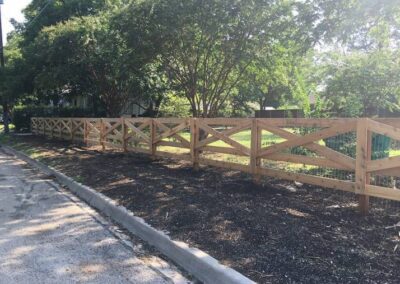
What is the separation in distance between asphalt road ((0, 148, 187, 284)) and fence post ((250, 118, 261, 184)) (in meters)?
3.06

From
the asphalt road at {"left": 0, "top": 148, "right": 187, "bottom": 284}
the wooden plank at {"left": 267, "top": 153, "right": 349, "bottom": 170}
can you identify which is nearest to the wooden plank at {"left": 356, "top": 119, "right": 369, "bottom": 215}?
the wooden plank at {"left": 267, "top": 153, "right": 349, "bottom": 170}

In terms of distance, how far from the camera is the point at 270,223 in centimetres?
588

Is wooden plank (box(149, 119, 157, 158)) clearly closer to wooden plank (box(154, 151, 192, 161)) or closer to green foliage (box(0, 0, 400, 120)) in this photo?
wooden plank (box(154, 151, 192, 161))


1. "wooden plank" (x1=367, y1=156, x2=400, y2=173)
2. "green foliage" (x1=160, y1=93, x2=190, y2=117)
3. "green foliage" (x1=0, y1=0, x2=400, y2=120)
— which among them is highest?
"green foliage" (x1=0, y1=0, x2=400, y2=120)

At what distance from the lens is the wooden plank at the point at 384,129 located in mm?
5625

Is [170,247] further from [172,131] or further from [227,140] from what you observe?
[172,131]

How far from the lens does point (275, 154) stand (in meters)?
8.02

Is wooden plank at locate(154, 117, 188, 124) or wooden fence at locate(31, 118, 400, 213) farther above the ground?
wooden plank at locate(154, 117, 188, 124)

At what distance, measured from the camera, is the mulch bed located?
4410 mm

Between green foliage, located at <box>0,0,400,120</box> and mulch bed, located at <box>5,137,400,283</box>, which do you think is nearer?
mulch bed, located at <box>5,137,400,283</box>

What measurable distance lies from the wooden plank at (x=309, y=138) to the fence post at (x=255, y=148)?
0.47ft

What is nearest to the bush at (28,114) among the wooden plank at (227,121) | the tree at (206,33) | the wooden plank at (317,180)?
the tree at (206,33)

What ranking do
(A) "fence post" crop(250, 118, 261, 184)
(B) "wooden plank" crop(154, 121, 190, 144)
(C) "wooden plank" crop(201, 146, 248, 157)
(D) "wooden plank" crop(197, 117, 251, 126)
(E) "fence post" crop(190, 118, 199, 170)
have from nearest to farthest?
1. (A) "fence post" crop(250, 118, 261, 184)
2. (D) "wooden plank" crop(197, 117, 251, 126)
3. (C) "wooden plank" crop(201, 146, 248, 157)
4. (E) "fence post" crop(190, 118, 199, 170)
5. (B) "wooden plank" crop(154, 121, 190, 144)

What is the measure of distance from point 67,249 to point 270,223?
2675mm
